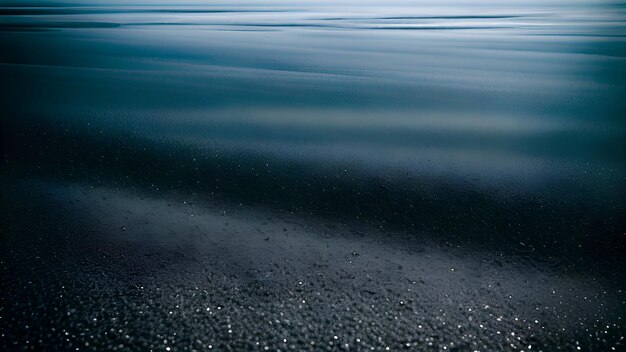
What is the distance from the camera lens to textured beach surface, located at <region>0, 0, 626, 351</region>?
1.51 meters

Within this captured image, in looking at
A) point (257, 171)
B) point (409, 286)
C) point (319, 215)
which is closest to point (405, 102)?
Answer: point (257, 171)

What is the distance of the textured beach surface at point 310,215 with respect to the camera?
1.51 m

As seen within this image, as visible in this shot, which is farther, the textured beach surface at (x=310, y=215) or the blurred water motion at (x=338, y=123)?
the blurred water motion at (x=338, y=123)

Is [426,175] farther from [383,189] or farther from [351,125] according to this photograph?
[351,125]

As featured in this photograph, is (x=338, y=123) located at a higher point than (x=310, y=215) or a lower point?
higher

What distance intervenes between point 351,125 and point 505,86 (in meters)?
2.59

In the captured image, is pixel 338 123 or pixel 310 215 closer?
pixel 310 215

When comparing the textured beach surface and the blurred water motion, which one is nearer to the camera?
the textured beach surface

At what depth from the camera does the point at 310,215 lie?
227 centimetres

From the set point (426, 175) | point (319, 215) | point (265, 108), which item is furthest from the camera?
point (265, 108)

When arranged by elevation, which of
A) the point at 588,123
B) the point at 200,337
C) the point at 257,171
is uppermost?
the point at 588,123

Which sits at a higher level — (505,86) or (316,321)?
(505,86)

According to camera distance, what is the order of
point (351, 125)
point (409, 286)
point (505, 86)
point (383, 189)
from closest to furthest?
1. point (409, 286)
2. point (383, 189)
3. point (351, 125)
4. point (505, 86)

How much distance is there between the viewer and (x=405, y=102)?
14.6 feet
